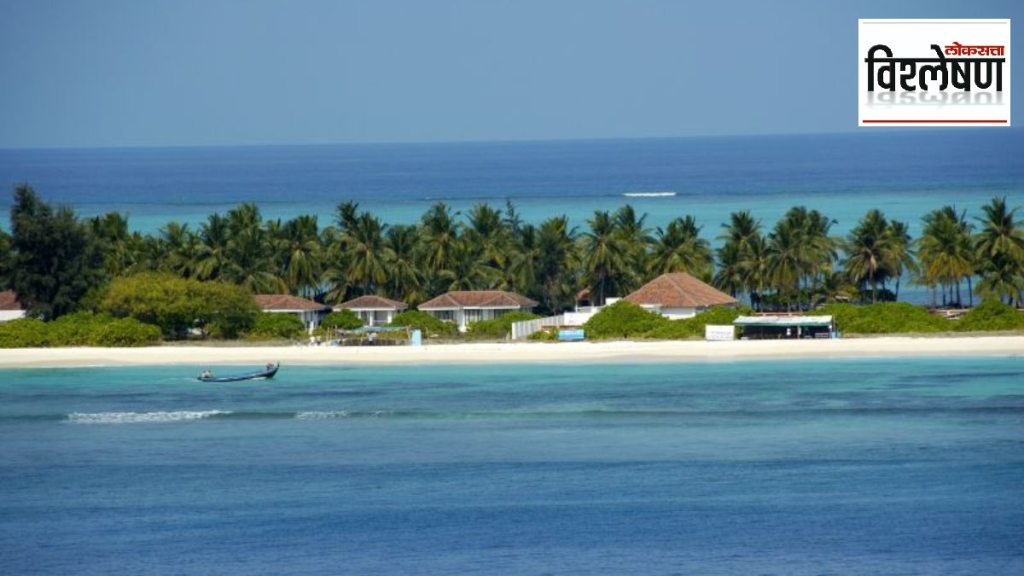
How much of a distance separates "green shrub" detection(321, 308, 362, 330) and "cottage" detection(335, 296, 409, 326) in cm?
127

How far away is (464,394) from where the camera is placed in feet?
175

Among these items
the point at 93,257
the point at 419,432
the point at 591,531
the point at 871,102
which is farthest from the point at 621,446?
the point at 93,257

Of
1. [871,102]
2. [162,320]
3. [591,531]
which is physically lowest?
[591,531]

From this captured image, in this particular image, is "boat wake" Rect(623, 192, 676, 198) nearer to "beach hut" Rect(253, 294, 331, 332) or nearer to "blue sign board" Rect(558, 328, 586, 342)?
"beach hut" Rect(253, 294, 331, 332)

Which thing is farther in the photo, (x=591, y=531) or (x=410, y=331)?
(x=410, y=331)

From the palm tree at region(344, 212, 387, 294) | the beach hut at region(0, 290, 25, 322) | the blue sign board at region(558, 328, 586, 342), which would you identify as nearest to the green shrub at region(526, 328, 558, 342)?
the blue sign board at region(558, 328, 586, 342)

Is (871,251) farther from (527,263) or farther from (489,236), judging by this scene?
(489,236)

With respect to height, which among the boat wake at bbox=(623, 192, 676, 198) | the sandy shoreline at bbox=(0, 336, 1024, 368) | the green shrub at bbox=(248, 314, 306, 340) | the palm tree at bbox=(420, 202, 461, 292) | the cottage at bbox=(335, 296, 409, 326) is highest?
the boat wake at bbox=(623, 192, 676, 198)

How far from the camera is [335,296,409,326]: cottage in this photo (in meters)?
67.2

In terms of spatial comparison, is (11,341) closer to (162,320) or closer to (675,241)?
(162,320)

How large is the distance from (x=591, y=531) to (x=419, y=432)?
41.5 ft

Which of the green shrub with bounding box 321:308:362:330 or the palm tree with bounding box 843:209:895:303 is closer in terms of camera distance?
the green shrub with bounding box 321:308:362:330

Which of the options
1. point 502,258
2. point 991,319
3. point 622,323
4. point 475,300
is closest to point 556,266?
point 502,258

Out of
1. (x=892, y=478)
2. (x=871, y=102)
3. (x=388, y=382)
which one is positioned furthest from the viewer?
(x=388, y=382)
